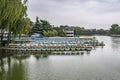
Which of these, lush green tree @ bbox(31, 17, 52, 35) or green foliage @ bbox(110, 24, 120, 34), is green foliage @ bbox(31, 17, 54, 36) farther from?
green foliage @ bbox(110, 24, 120, 34)

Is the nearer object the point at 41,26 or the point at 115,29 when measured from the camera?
the point at 41,26

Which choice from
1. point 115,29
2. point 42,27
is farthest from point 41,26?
point 115,29

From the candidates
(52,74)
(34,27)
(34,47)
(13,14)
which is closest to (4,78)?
(52,74)

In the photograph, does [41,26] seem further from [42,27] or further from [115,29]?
[115,29]

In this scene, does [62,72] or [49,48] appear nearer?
[62,72]

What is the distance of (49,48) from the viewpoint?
2594 cm

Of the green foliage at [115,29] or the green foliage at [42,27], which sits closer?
the green foliage at [42,27]

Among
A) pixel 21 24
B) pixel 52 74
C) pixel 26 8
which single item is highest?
pixel 26 8

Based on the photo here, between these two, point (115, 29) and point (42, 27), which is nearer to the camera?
point (42, 27)

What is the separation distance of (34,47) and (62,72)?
1256 cm

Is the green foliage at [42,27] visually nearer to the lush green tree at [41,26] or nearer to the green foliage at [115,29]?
the lush green tree at [41,26]

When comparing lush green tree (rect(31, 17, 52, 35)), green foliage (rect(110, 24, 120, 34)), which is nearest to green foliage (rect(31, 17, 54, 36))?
lush green tree (rect(31, 17, 52, 35))

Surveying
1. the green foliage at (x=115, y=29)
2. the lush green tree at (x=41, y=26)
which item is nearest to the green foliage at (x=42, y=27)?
the lush green tree at (x=41, y=26)

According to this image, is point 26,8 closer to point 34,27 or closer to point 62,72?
Result: point 62,72
